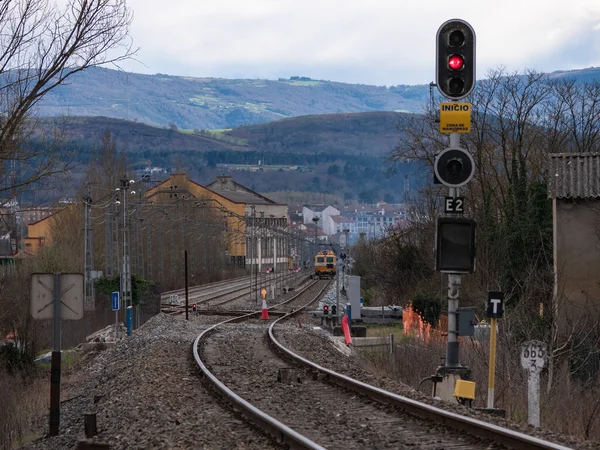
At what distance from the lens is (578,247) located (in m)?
33.8

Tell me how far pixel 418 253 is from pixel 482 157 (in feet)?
25.3

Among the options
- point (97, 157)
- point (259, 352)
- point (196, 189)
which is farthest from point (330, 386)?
point (196, 189)

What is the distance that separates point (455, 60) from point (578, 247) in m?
19.8

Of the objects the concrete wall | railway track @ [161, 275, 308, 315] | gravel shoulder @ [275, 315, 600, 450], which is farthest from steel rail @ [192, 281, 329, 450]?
railway track @ [161, 275, 308, 315]

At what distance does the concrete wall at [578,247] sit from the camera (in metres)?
33.0

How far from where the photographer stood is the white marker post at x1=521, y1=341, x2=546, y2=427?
51.5 ft

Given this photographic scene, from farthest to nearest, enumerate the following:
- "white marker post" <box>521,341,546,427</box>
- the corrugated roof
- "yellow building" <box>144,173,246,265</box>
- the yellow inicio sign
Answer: "yellow building" <box>144,173,246,265</box> < the corrugated roof < the yellow inicio sign < "white marker post" <box>521,341,546,427</box>

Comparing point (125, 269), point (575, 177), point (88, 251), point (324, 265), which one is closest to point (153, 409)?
point (575, 177)

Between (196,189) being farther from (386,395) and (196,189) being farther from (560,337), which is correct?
(386,395)

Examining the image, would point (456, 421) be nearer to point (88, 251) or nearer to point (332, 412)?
point (332, 412)

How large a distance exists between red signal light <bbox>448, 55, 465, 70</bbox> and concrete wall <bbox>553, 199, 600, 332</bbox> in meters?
17.9

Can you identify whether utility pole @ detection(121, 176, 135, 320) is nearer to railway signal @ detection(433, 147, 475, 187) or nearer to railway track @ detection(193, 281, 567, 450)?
railway track @ detection(193, 281, 567, 450)

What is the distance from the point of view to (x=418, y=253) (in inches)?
2269

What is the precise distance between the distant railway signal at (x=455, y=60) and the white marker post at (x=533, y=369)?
A: 4.13 meters
